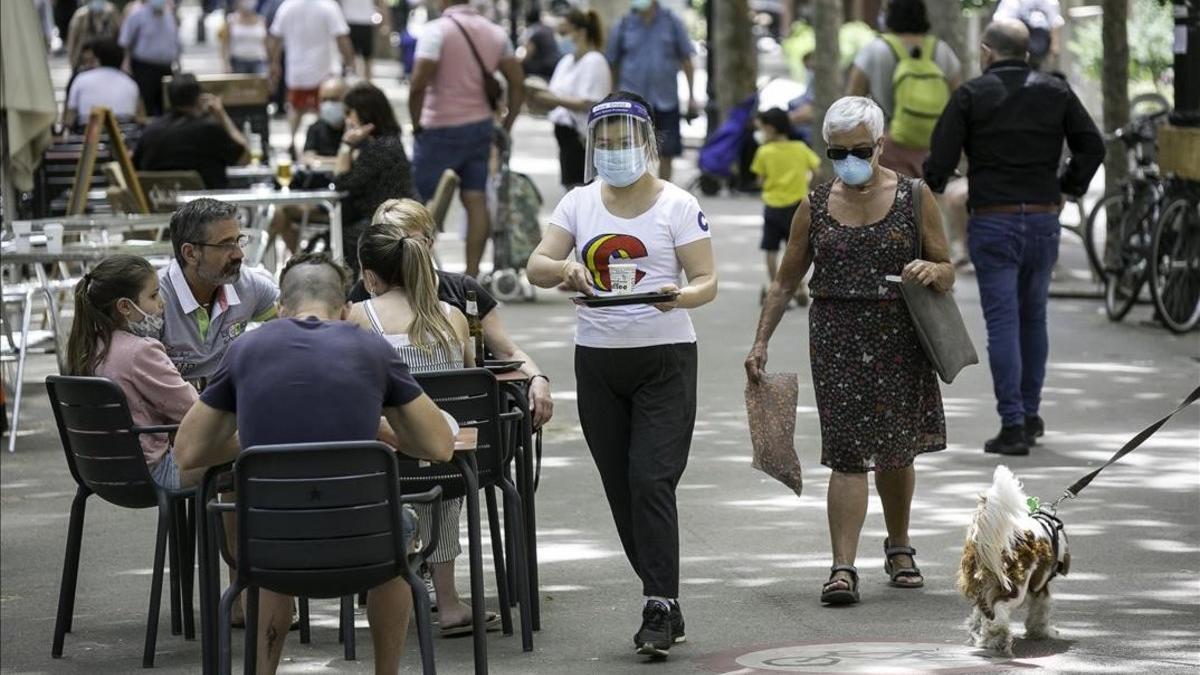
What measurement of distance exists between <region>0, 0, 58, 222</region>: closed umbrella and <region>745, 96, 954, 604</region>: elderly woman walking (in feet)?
19.0

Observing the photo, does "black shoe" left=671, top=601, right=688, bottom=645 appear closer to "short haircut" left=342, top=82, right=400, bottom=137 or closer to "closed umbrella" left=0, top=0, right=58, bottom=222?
"short haircut" left=342, top=82, right=400, bottom=137

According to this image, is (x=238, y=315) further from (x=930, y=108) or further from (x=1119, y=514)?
(x=930, y=108)

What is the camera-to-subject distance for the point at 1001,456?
991 cm

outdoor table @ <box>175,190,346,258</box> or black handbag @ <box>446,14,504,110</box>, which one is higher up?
black handbag @ <box>446,14,504,110</box>

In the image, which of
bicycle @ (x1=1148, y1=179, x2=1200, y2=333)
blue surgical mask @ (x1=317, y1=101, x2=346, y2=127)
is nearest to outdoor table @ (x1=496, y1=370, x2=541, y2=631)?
bicycle @ (x1=1148, y1=179, x2=1200, y2=333)

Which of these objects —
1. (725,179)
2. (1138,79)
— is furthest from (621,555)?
(1138,79)

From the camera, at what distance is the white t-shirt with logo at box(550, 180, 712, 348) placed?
6.75m

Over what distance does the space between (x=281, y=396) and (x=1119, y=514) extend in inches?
175

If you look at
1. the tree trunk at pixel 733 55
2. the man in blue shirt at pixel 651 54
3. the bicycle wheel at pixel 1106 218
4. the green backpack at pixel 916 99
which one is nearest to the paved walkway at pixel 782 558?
the bicycle wheel at pixel 1106 218

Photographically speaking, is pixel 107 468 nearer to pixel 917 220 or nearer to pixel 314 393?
pixel 314 393

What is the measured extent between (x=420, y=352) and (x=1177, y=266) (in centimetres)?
731

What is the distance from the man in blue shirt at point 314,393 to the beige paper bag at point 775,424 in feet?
6.48

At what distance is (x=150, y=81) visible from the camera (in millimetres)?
23125

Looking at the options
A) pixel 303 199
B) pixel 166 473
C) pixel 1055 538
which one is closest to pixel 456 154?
pixel 303 199
